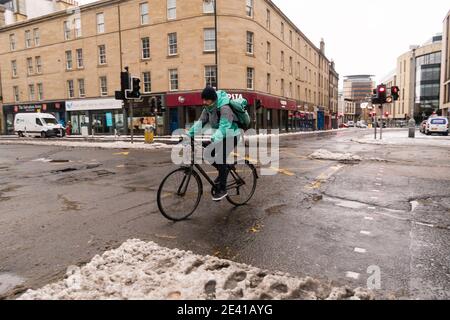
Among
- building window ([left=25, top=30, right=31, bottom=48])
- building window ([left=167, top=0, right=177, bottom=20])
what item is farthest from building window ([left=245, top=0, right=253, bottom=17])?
building window ([left=25, top=30, right=31, bottom=48])

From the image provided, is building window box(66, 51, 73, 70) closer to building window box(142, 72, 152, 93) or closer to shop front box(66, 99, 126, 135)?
shop front box(66, 99, 126, 135)

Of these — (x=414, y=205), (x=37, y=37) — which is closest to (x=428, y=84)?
(x=37, y=37)

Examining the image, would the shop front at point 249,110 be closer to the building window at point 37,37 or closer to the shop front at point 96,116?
the shop front at point 96,116

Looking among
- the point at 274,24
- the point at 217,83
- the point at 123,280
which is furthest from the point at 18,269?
the point at 274,24

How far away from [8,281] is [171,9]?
101 feet

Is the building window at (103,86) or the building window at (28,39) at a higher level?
the building window at (28,39)

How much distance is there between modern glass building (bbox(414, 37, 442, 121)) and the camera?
8288 centimetres

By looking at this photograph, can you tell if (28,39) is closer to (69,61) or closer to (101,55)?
(69,61)

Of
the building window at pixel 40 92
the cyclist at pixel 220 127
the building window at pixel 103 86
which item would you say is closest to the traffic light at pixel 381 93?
the cyclist at pixel 220 127

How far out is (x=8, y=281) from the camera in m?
2.97

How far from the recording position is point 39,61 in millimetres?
37875

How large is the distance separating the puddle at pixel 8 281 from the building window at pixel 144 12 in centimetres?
3142

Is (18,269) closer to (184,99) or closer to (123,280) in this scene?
(123,280)

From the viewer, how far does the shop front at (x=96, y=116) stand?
33.6 m
